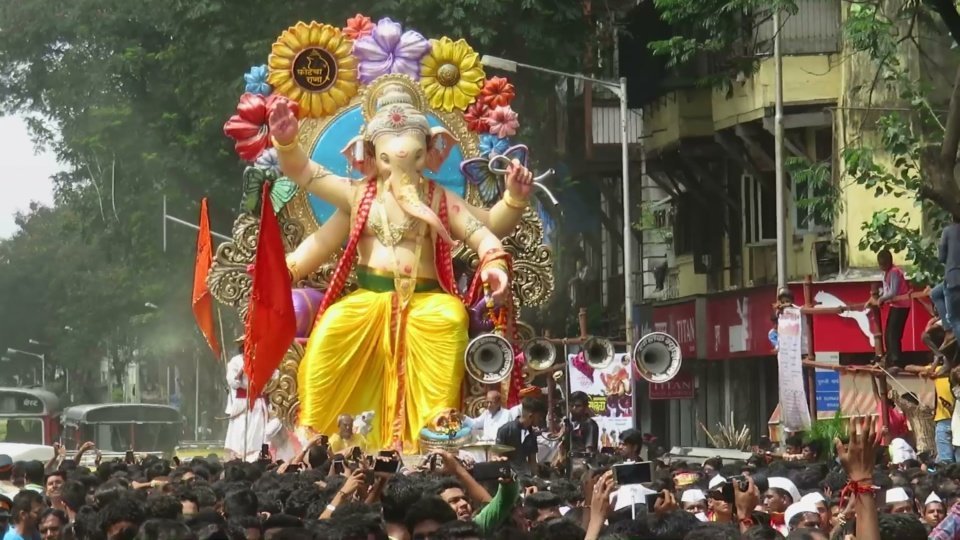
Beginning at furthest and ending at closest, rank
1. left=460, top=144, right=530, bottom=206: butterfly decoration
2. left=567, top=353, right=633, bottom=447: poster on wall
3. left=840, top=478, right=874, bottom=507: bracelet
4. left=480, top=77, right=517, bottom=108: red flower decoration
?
left=567, top=353, right=633, bottom=447: poster on wall, left=480, top=77, right=517, bottom=108: red flower decoration, left=460, top=144, right=530, bottom=206: butterfly decoration, left=840, top=478, right=874, bottom=507: bracelet

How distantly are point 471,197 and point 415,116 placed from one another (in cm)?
144

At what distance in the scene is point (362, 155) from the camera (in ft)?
70.4

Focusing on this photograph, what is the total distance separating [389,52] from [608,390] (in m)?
6.68

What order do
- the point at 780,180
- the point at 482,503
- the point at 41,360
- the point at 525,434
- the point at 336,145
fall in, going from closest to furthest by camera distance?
the point at 482,503 → the point at 525,434 → the point at 336,145 → the point at 780,180 → the point at 41,360

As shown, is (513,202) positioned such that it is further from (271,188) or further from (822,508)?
(822,508)

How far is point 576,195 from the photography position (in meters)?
41.7

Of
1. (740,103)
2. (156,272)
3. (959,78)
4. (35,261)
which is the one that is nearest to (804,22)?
(740,103)

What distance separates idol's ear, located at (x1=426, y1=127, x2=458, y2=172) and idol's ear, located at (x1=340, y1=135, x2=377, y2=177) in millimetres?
517

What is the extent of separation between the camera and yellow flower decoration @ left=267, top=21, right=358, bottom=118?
22.4 meters

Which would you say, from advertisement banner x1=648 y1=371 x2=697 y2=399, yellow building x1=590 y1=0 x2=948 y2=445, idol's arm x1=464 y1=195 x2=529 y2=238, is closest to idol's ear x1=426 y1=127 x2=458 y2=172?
idol's arm x1=464 y1=195 x2=529 y2=238

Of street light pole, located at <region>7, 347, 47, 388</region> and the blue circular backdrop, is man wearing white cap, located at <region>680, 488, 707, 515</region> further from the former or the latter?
street light pole, located at <region>7, 347, 47, 388</region>

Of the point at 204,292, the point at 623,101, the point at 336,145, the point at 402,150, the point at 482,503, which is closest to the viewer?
the point at 482,503

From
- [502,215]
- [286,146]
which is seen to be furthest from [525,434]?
[286,146]

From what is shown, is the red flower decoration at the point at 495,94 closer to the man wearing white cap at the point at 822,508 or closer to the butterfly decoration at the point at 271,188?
the butterfly decoration at the point at 271,188
